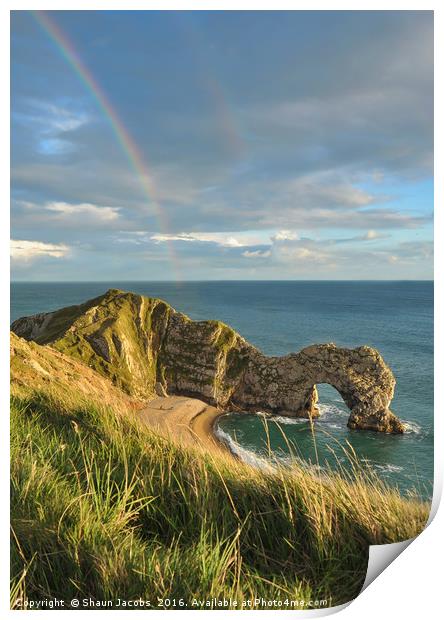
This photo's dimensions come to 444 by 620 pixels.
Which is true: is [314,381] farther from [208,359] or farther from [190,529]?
[190,529]

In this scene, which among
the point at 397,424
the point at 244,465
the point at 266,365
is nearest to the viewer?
the point at 244,465

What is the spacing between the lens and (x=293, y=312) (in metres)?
20.4

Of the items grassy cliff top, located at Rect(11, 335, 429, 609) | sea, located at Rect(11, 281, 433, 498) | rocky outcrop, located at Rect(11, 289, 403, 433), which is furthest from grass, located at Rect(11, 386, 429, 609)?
rocky outcrop, located at Rect(11, 289, 403, 433)

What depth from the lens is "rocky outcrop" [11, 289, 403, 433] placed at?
17.3 metres

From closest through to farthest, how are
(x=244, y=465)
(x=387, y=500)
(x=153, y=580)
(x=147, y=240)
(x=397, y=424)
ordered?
(x=153, y=580) → (x=387, y=500) → (x=244, y=465) → (x=147, y=240) → (x=397, y=424)

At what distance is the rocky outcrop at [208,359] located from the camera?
17.3m

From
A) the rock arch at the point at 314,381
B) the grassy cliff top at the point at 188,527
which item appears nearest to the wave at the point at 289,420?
the rock arch at the point at 314,381

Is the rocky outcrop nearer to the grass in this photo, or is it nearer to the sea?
the sea

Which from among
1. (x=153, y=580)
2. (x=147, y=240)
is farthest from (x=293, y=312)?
(x=153, y=580)

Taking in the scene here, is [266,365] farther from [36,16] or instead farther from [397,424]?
[36,16]

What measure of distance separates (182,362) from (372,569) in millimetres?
18960

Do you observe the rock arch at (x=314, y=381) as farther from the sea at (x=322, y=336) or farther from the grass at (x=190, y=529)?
the grass at (x=190, y=529)

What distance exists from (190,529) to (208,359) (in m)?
20.0
